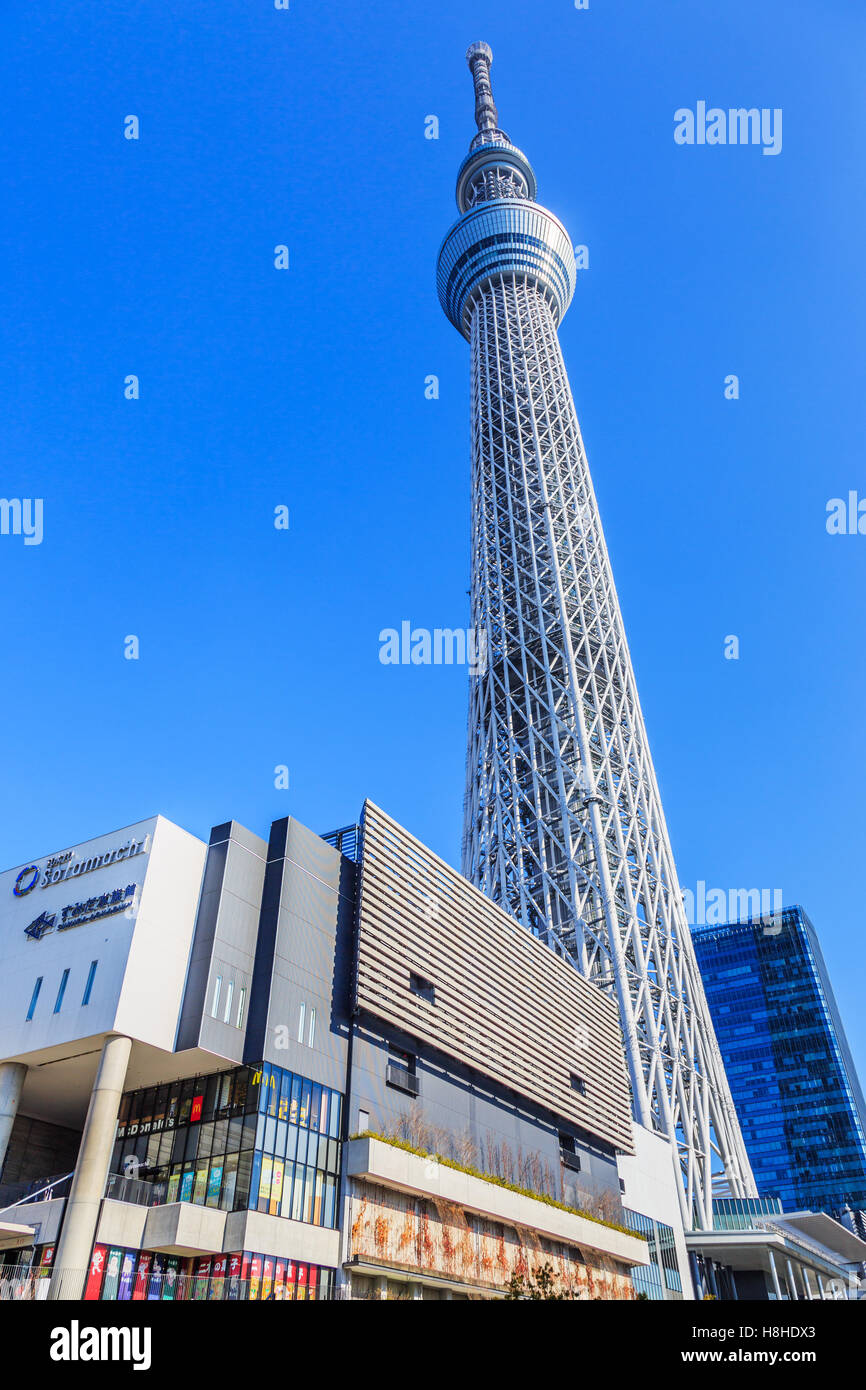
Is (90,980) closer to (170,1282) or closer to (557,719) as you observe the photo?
(170,1282)

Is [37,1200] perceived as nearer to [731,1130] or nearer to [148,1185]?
[148,1185]

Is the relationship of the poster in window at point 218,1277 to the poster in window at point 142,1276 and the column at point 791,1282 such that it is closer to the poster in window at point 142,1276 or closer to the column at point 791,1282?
the poster in window at point 142,1276

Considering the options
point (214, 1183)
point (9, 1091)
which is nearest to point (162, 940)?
point (9, 1091)

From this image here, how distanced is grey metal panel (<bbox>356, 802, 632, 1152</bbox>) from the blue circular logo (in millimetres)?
11854

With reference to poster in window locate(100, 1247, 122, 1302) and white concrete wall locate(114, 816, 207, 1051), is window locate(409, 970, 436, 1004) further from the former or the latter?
poster in window locate(100, 1247, 122, 1302)

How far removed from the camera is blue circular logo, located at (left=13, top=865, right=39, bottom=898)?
3481cm

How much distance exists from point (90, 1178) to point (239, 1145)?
4333mm

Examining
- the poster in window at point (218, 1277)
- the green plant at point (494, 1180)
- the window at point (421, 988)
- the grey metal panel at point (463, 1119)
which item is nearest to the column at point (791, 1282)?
the green plant at point (494, 1180)

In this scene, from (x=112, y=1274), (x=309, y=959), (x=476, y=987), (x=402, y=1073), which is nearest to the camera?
(x=112, y=1274)

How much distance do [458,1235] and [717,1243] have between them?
24.7 m

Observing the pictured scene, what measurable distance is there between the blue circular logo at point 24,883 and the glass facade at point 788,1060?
160759 millimetres

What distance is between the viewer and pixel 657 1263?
48.6 metres

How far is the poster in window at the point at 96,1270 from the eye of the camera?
83.3 feet

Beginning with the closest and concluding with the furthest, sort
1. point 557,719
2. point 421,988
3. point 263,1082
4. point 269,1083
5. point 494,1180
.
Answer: point 263,1082 < point 269,1083 < point 494,1180 < point 421,988 < point 557,719
